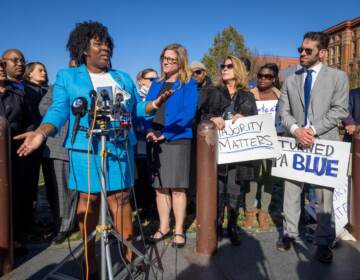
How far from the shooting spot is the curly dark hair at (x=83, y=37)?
288 centimetres

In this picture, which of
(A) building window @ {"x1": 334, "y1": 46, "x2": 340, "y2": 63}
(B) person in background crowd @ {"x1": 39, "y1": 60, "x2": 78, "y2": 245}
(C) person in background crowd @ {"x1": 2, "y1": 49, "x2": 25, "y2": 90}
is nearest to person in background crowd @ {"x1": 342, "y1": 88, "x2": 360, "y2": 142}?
(B) person in background crowd @ {"x1": 39, "y1": 60, "x2": 78, "y2": 245}

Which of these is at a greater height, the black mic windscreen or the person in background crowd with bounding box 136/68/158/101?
the person in background crowd with bounding box 136/68/158/101

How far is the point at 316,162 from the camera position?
3857 mm

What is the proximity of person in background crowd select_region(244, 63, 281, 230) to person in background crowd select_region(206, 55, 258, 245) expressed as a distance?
0.51m

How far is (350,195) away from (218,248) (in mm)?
1864

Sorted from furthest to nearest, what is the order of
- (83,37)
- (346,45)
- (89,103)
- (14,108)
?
(346,45), (14,108), (83,37), (89,103)

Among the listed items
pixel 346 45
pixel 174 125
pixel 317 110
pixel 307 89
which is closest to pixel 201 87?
pixel 174 125

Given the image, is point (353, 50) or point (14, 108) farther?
point (353, 50)

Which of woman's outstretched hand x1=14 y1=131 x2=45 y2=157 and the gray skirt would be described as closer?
woman's outstretched hand x1=14 y1=131 x2=45 y2=157

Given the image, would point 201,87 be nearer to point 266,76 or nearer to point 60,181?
point 266,76

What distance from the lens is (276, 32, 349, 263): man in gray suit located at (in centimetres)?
365

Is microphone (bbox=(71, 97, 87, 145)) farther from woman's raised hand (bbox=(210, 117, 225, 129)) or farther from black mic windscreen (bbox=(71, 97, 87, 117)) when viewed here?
woman's raised hand (bbox=(210, 117, 225, 129))

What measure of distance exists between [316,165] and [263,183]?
115 cm

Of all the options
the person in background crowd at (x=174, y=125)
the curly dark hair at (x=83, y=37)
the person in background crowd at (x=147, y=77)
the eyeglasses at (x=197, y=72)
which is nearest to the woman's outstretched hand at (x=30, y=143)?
the curly dark hair at (x=83, y=37)
